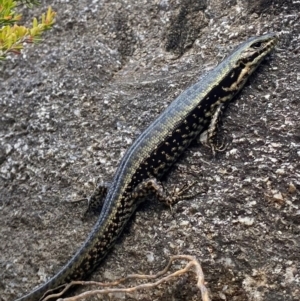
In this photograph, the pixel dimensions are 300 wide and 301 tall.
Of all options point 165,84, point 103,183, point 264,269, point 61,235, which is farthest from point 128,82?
point 264,269

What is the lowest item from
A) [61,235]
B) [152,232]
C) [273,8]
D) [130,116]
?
[61,235]

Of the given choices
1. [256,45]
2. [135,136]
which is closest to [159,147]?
[135,136]

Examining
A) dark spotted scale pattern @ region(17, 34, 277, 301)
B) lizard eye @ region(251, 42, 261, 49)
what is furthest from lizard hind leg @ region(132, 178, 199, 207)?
lizard eye @ region(251, 42, 261, 49)

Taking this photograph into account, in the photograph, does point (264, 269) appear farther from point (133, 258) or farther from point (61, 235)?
point (61, 235)

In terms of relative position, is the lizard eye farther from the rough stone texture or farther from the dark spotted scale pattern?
the rough stone texture

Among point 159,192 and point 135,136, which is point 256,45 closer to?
point 135,136

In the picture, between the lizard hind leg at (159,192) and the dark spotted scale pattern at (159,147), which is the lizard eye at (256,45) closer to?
the dark spotted scale pattern at (159,147)

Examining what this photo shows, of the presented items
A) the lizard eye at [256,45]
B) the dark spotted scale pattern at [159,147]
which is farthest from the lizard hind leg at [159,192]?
the lizard eye at [256,45]
